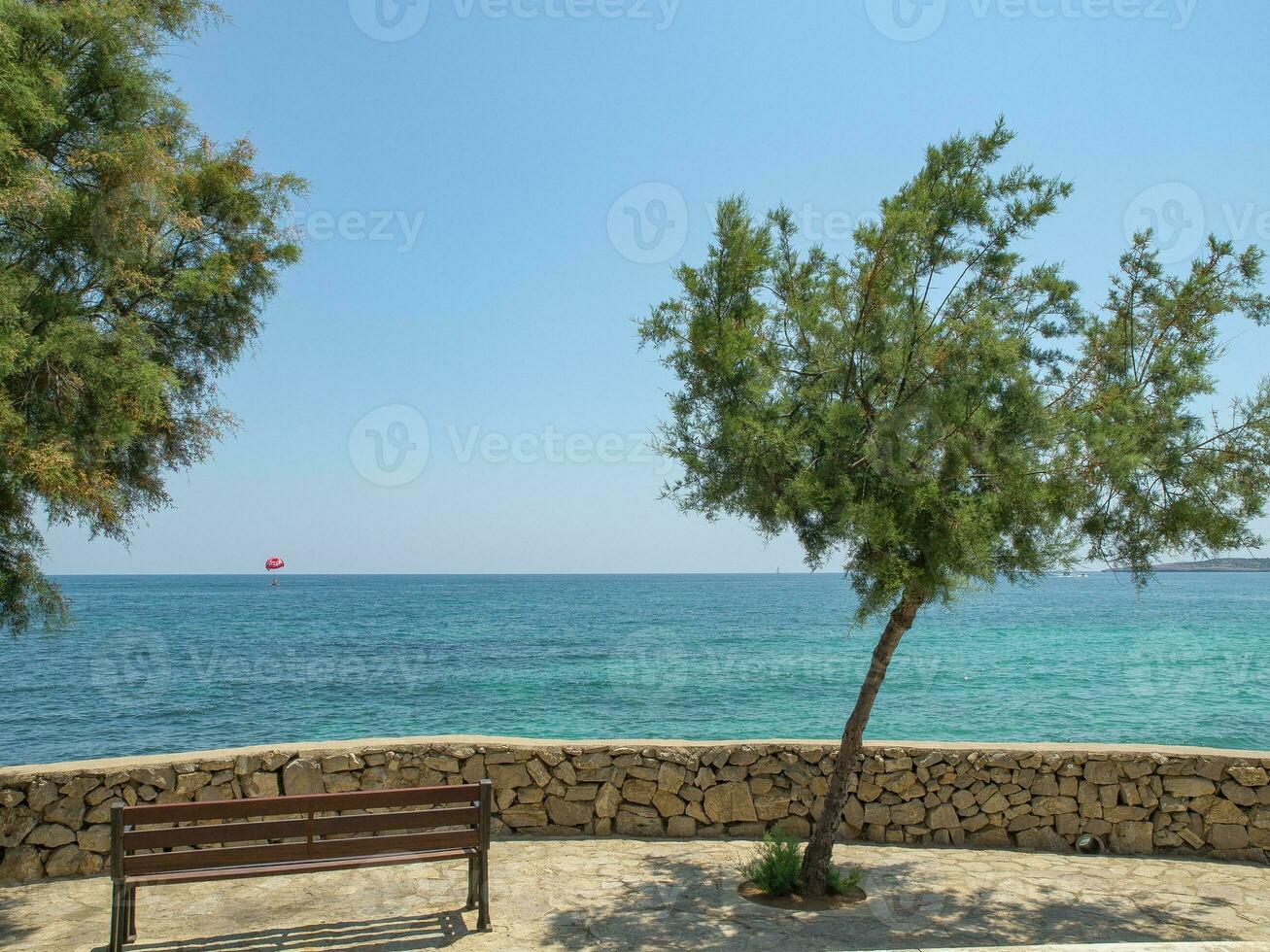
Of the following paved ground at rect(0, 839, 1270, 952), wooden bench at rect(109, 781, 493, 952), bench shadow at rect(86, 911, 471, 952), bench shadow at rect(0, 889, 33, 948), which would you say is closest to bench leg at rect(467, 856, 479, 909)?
wooden bench at rect(109, 781, 493, 952)

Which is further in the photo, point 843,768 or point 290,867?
point 843,768

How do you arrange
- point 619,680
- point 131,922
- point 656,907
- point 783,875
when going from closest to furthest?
1. point 131,922
2. point 656,907
3. point 783,875
4. point 619,680

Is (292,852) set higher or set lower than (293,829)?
lower

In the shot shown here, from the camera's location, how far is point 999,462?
5.37 m

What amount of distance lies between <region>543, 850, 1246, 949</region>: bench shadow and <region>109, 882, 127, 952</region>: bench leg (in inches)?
92.6

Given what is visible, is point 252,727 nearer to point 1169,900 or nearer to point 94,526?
point 94,526

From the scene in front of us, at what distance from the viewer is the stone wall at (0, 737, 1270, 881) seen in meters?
7.07

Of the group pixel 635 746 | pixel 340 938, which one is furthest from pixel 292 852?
pixel 635 746

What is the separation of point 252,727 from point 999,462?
24675mm

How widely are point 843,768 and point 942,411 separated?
268 cm

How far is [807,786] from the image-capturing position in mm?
7438

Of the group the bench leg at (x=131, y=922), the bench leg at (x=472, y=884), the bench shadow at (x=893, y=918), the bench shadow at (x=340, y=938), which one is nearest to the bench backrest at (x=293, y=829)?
the bench leg at (x=472, y=884)

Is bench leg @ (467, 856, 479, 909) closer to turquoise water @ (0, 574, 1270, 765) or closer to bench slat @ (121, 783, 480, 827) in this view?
bench slat @ (121, 783, 480, 827)

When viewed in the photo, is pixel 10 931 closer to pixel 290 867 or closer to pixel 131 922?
pixel 131 922
